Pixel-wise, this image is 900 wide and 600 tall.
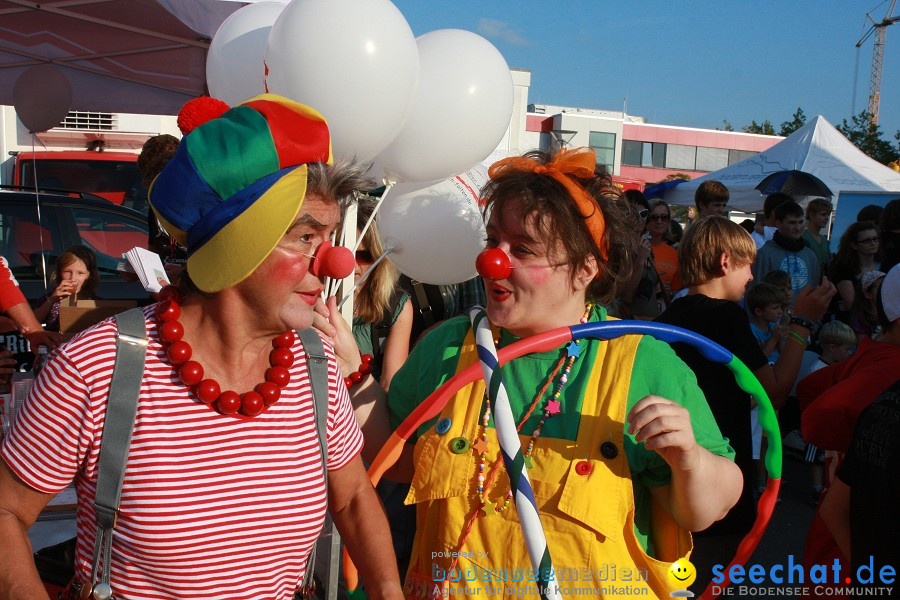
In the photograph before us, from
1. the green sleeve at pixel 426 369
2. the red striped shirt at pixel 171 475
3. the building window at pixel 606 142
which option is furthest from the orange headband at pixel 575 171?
the building window at pixel 606 142

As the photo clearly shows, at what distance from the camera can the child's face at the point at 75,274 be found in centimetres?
516

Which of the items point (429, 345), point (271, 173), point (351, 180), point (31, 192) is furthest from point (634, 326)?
point (31, 192)

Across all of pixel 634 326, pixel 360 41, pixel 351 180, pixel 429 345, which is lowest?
pixel 429 345

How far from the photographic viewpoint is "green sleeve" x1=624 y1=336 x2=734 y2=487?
1.79 meters

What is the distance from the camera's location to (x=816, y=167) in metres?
10.8

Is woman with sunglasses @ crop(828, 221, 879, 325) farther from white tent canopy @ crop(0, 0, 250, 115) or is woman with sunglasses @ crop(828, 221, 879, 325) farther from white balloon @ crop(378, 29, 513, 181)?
white tent canopy @ crop(0, 0, 250, 115)

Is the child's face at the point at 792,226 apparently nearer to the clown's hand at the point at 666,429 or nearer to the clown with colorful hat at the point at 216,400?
the clown's hand at the point at 666,429

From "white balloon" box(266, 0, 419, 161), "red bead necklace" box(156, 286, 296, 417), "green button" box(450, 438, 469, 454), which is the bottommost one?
"green button" box(450, 438, 469, 454)

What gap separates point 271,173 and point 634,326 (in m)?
0.94

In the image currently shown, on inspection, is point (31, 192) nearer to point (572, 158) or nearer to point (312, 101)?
point (312, 101)

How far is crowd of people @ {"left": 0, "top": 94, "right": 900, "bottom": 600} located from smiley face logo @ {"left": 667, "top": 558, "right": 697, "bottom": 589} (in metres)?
0.03

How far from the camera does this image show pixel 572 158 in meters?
2.07

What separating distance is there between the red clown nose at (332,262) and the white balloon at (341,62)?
0.83 meters

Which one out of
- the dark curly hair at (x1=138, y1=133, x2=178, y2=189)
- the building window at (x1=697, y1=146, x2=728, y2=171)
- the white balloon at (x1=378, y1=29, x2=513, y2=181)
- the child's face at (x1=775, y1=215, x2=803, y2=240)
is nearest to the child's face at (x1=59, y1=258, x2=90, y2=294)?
the dark curly hair at (x1=138, y1=133, x2=178, y2=189)
